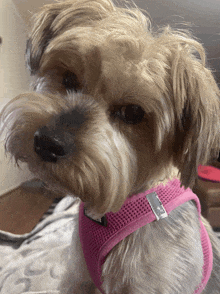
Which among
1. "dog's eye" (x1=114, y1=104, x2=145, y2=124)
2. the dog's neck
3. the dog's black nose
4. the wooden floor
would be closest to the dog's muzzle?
the dog's black nose

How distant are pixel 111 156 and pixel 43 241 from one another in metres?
1.24

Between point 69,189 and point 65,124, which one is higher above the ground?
point 65,124

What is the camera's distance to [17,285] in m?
1.42

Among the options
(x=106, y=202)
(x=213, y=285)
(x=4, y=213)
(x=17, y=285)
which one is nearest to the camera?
(x=106, y=202)

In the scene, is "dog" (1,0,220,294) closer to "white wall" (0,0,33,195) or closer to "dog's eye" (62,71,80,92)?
"dog's eye" (62,71,80,92)

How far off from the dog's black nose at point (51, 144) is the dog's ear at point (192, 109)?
34 centimetres

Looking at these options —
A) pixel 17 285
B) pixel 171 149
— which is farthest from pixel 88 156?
pixel 17 285

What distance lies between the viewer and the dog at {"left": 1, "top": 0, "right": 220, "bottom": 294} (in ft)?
2.39

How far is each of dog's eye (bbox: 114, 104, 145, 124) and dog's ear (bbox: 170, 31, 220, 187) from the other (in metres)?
0.11

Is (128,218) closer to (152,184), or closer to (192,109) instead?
(152,184)

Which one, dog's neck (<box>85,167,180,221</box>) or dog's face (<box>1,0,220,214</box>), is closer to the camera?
dog's face (<box>1,0,220,214</box>)

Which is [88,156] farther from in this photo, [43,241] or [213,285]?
[43,241]

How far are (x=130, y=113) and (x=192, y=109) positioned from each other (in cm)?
18

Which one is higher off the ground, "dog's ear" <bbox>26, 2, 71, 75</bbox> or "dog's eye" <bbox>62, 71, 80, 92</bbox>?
"dog's ear" <bbox>26, 2, 71, 75</bbox>
